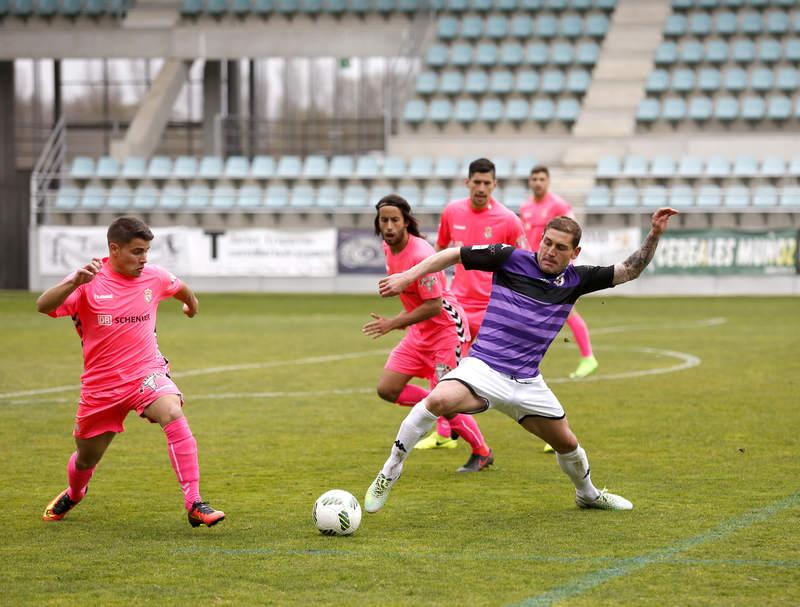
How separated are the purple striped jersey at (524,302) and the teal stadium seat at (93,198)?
95.3 feet

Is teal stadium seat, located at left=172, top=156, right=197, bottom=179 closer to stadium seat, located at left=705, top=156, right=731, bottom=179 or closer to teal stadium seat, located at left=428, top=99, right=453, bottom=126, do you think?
teal stadium seat, located at left=428, top=99, right=453, bottom=126

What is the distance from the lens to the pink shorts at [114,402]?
691 centimetres

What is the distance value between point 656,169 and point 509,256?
2664 centimetres

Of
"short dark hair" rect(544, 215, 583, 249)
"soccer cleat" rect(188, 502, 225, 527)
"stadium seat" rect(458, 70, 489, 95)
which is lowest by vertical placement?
"soccer cleat" rect(188, 502, 225, 527)

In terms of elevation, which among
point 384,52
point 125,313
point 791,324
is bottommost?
point 791,324

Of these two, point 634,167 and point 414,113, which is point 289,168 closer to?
point 414,113

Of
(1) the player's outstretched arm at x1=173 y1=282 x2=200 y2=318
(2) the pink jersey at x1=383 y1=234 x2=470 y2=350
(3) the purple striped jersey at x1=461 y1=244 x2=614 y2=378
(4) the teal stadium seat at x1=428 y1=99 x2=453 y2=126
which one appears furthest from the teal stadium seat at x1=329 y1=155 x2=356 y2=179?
(3) the purple striped jersey at x1=461 y1=244 x2=614 y2=378

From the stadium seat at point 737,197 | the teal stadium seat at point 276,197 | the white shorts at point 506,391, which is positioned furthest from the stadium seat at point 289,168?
the white shorts at point 506,391

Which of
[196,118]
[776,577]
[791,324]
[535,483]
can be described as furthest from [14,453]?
[196,118]

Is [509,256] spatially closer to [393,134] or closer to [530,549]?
[530,549]

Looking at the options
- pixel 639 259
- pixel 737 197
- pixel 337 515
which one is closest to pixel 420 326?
pixel 639 259

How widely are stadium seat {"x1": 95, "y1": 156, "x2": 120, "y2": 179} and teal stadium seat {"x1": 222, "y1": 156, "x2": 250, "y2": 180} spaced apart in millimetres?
3098

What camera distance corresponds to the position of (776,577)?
569cm

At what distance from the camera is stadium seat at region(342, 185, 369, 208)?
33.6 metres
